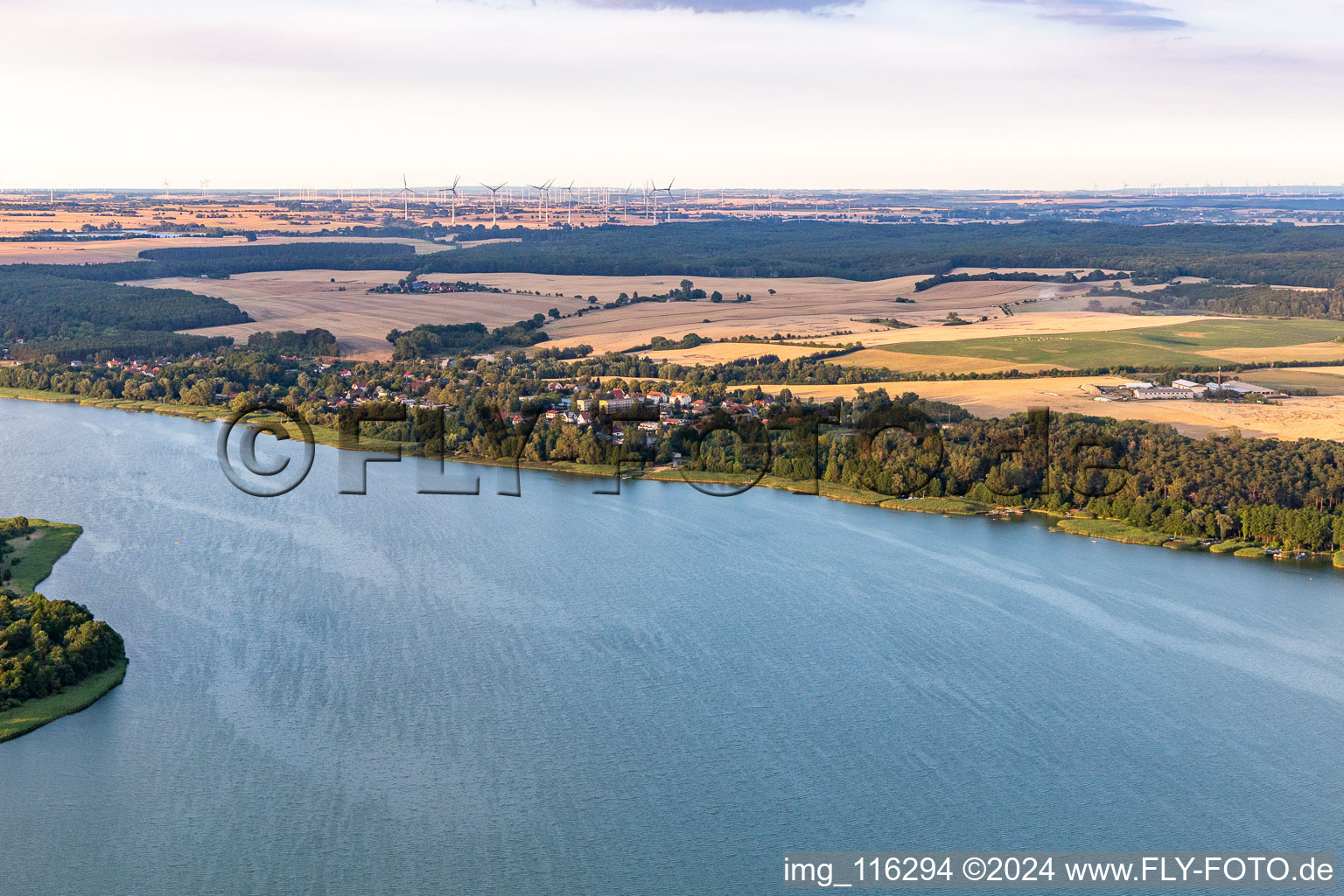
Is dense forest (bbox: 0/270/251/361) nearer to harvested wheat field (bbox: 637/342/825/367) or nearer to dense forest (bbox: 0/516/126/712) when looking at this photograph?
harvested wheat field (bbox: 637/342/825/367)

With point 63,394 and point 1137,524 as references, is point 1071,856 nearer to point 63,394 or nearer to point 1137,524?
point 1137,524

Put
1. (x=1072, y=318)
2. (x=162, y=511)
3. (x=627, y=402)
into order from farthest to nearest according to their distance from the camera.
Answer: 1. (x=1072, y=318)
2. (x=627, y=402)
3. (x=162, y=511)

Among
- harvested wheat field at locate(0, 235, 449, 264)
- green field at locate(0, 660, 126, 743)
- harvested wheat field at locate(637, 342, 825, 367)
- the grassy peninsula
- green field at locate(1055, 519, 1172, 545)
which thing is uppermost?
harvested wheat field at locate(0, 235, 449, 264)

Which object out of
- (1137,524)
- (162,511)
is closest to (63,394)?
(162,511)

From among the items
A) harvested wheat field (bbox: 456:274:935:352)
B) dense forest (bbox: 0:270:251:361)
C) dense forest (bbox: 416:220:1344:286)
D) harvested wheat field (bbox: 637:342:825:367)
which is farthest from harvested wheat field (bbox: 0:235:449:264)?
harvested wheat field (bbox: 637:342:825:367)

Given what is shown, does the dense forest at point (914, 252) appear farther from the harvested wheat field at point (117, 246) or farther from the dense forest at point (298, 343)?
the dense forest at point (298, 343)

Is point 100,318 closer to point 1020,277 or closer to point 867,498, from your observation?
point 867,498

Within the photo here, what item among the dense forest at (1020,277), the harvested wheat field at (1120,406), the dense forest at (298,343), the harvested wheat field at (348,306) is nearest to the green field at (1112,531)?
the harvested wheat field at (1120,406)
